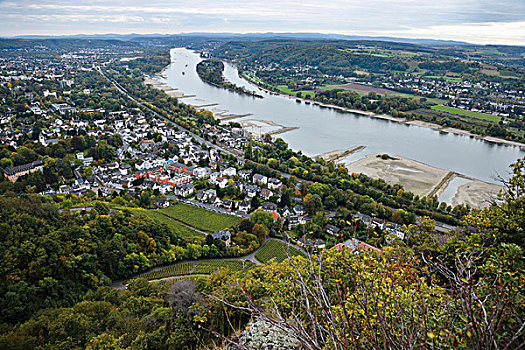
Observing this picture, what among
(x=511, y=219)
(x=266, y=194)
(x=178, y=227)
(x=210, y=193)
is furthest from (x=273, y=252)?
(x=511, y=219)

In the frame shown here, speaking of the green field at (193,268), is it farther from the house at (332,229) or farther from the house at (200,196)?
the house at (200,196)

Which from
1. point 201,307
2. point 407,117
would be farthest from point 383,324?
point 407,117

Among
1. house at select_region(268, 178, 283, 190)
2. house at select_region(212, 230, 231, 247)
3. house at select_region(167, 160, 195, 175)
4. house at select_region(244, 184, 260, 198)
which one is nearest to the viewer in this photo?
house at select_region(212, 230, 231, 247)

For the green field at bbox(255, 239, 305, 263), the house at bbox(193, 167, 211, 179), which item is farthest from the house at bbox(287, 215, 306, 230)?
the house at bbox(193, 167, 211, 179)

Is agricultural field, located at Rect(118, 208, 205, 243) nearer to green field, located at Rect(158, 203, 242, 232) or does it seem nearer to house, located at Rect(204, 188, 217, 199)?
green field, located at Rect(158, 203, 242, 232)

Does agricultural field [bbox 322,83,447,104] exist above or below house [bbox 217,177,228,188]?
above

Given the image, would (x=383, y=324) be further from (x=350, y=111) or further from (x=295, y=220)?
(x=350, y=111)
